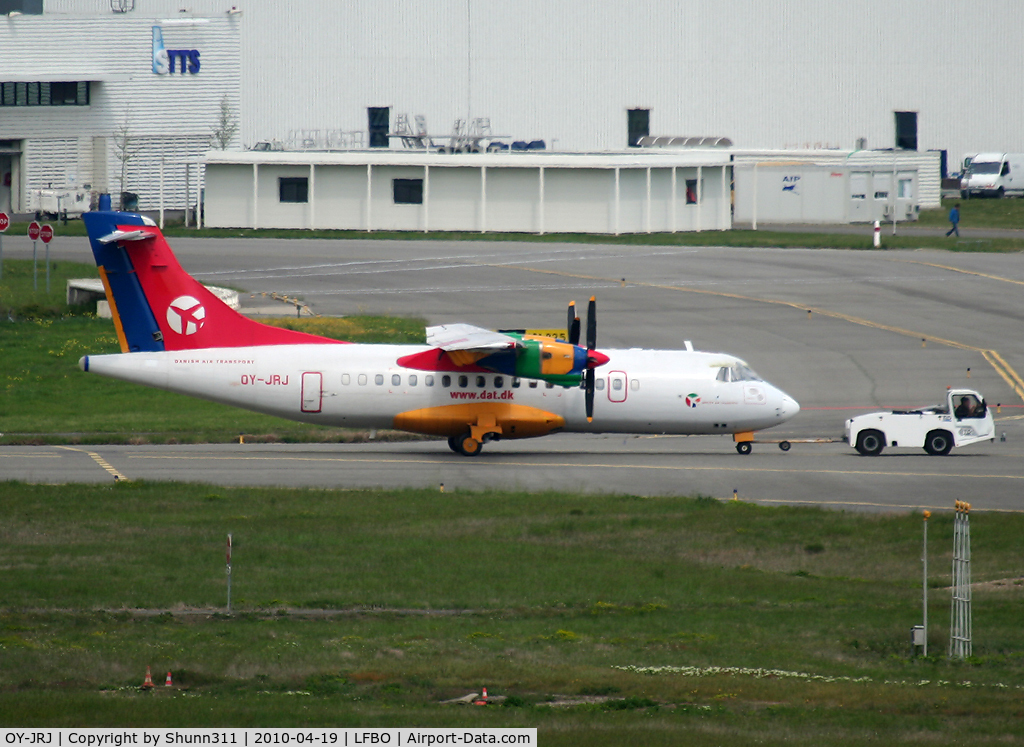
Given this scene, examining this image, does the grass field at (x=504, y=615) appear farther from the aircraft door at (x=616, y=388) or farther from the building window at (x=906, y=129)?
the building window at (x=906, y=129)

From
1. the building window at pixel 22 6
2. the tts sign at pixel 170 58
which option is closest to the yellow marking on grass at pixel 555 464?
the tts sign at pixel 170 58

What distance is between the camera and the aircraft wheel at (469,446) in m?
35.5

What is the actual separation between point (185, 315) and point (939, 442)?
854 inches

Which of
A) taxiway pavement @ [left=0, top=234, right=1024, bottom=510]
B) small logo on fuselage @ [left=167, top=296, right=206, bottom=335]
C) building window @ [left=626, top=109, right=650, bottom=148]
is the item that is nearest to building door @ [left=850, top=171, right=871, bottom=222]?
taxiway pavement @ [left=0, top=234, right=1024, bottom=510]

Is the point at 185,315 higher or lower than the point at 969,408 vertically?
higher

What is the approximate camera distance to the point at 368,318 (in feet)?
176

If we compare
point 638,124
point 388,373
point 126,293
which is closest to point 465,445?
point 388,373

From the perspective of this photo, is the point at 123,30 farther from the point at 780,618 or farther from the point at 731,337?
the point at 780,618

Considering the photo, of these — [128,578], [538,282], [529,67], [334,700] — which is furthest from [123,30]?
[334,700]

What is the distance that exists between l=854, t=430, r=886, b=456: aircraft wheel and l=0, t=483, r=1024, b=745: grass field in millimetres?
8411

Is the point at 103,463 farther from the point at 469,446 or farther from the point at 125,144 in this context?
the point at 125,144

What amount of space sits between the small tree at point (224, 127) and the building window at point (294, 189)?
15533mm

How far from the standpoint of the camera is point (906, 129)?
110 m

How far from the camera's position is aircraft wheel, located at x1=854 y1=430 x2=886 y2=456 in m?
35.9
